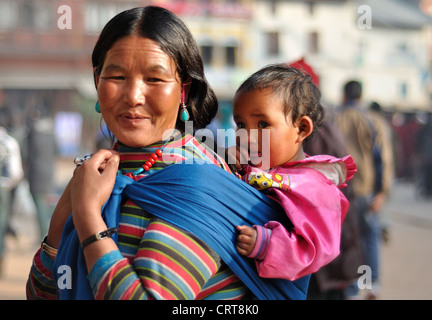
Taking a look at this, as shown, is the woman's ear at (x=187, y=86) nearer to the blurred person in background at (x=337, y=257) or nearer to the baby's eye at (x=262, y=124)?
the baby's eye at (x=262, y=124)

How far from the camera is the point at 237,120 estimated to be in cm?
200

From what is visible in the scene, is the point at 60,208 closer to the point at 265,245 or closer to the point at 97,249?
the point at 97,249

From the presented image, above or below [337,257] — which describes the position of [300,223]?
above

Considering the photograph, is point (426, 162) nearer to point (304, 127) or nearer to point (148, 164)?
point (304, 127)

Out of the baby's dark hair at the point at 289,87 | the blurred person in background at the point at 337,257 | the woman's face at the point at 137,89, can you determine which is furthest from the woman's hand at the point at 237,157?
the blurred person in background at the point at 337,257

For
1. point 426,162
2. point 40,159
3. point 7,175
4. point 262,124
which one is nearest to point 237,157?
point 262,124

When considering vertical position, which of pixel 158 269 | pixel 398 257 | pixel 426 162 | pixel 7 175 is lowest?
pixel 398 257

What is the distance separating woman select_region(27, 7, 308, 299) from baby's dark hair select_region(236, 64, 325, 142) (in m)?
0.25

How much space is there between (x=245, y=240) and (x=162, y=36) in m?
0.61

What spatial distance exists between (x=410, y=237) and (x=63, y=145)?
16.1m

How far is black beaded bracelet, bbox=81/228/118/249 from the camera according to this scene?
145 cm

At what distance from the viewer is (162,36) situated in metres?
1.62

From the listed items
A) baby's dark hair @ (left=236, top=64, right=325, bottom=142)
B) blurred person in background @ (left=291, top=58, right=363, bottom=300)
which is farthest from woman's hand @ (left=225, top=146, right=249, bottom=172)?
blurred person in background @ (left=291, top=58, right=363, bottom=300)
